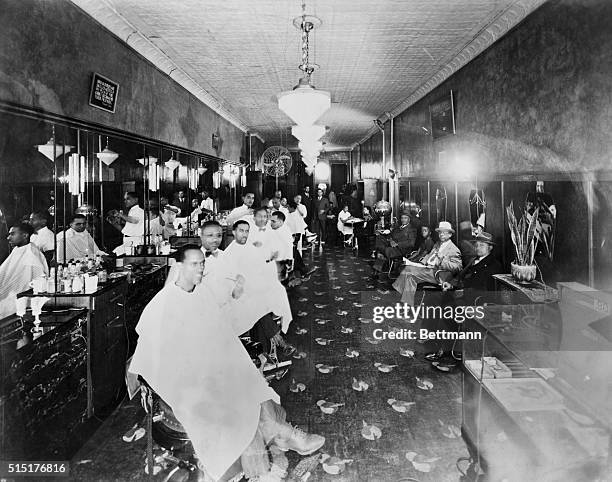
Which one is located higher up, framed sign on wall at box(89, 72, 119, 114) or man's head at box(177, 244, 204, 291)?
framed sign on wall at box(89, 72, 119, 114)

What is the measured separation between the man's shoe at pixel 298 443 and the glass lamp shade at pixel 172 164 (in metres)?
4.01

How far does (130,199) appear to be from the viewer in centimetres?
452

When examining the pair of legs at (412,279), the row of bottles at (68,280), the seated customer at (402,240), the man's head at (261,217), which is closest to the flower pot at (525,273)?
the pair of legs at (412,279)

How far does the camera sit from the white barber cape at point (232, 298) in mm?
3806

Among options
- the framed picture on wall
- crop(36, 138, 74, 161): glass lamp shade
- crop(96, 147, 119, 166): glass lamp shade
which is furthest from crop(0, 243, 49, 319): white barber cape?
the framed picture on wall

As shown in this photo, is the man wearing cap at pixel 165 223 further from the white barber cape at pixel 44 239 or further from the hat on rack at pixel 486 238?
the hat on rack at pixel 486 238

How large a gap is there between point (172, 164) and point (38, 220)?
10.1 feet

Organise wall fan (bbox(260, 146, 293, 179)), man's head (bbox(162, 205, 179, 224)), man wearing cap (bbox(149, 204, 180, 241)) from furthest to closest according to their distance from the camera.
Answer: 1. wall fan (bbox(260, 146, 293, 179))
2. man's head (bbox(162, 205, 179, 224))
3. man wearing cap (bbox(149, 204, 180, 241))

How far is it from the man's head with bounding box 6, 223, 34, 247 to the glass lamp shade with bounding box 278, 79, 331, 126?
Answer: 1946 millimetres


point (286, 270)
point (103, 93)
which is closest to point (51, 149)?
point (103, 93)

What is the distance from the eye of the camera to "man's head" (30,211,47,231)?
112 inches

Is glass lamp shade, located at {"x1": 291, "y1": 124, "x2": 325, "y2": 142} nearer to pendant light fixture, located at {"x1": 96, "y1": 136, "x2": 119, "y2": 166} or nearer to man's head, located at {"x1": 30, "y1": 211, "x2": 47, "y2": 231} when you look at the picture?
pendant light fixture, located at {"x1": 96, "y1": 136, "x2": 119, "y2": 166}

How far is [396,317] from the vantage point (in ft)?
17.7

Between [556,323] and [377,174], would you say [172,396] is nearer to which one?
[556,323]
